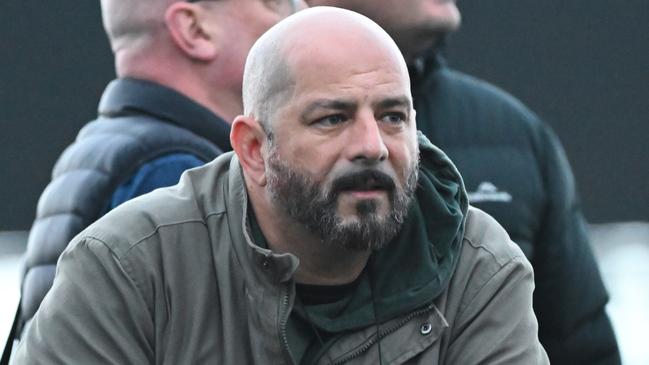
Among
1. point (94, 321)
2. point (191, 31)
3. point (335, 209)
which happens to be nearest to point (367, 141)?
point (335, 209)

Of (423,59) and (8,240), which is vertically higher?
(423,59)

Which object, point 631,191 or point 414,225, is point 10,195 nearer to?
point 631,191

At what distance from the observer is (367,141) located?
316 centimetres

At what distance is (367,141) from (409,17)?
5.49ft

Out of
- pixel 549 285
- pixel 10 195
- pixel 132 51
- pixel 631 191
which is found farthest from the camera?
pixel 631 191

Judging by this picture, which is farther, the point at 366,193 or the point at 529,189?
the point at 529,189

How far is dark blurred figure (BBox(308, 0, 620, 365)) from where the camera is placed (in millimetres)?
4957

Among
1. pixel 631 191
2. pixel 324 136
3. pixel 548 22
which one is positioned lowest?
pixel 631 191

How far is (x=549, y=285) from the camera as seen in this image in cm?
504

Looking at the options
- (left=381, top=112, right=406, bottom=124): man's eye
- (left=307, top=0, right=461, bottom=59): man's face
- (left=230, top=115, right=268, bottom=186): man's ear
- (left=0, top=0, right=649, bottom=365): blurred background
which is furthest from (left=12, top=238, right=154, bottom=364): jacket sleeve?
(left=0, top=0, right=649, bottom=365): blurred background

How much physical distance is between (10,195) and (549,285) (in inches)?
142

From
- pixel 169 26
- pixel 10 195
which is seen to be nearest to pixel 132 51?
pixel 169 26

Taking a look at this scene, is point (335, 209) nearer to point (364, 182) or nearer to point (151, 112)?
point (364, 182)

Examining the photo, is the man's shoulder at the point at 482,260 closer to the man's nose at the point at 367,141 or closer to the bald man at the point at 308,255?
the bald man at the point at 308,255
